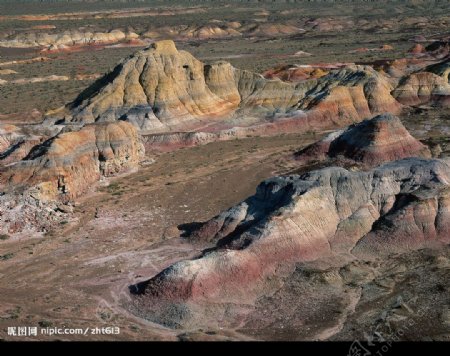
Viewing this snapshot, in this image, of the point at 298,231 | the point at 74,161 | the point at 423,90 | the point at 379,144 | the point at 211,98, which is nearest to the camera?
the point at 298,231

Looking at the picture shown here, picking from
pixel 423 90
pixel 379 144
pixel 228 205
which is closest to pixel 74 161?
pixel 228 205

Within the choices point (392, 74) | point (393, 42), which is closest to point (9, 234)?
point (392, 74)

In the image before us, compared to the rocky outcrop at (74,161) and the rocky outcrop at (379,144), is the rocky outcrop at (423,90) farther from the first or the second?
the rocky outcrop at (74,161)

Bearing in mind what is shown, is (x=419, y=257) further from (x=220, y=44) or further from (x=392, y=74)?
(x=220, y=44)

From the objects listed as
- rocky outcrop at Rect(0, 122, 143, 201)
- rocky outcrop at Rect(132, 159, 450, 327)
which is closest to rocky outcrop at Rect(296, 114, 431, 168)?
rocky outcrop at Rect(132, 159, 450, 327)

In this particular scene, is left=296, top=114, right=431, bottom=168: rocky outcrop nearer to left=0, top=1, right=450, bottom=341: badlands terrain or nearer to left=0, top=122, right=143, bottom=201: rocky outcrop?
left=0, top=1, right=450, bottom=341: badlands terrain

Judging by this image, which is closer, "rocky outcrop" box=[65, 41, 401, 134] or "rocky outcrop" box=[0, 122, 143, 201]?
"rocky outcrop" box=[0, 122, 143, 201]

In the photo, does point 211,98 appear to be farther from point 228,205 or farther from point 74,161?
point 228,205

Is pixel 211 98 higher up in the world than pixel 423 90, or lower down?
higher up

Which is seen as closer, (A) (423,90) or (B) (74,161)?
(B) (74,161)
